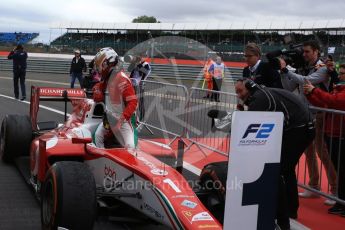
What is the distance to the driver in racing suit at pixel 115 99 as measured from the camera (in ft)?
16.1

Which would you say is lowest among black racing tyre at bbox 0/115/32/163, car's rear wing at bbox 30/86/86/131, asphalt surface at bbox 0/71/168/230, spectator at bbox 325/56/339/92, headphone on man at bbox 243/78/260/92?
asphalt surface at bbox 0/71/168/230

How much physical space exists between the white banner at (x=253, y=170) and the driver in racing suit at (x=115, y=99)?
1.83 m

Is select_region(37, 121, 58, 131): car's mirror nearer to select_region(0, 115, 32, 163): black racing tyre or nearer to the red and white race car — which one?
select_region(0, 115, 32, 163): black racing tyre

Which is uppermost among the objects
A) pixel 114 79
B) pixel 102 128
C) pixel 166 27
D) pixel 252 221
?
pixel 166 27

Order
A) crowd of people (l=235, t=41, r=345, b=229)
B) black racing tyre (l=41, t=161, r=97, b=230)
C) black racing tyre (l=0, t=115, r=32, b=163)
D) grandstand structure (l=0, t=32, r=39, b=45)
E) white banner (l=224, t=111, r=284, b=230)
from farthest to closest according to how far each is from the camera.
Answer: grandstand structure (l=0, t=32, r=39, b=45) → black racing tyre (l=0, t=115, r=32, b=163) → crowd of people (l=235, t=41, r=345, b=229) → black racing tyre (l=41, t=161, r=97, b=230) → white banner (l=224, t=111, r=284, b=230)

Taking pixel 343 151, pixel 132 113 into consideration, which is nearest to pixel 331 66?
pixel 343 151

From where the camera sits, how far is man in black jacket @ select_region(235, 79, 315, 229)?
13.1 ft

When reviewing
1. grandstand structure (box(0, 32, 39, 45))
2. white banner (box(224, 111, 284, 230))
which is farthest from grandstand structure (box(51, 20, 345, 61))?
white banner (box(224, 111, 284, 230))

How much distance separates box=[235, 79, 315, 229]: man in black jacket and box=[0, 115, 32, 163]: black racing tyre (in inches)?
134

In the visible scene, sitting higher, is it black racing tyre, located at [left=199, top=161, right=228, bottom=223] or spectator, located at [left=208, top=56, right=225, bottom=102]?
spectator, located at [left=208, top=56, right=225, bottom=102]

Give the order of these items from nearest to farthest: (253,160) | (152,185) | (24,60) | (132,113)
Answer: (253,160) < (152,185) < (132,113) < (24,60)

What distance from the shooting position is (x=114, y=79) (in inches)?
202

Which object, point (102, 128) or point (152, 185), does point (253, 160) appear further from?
point (102, 128)

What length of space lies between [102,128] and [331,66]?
253 cm
